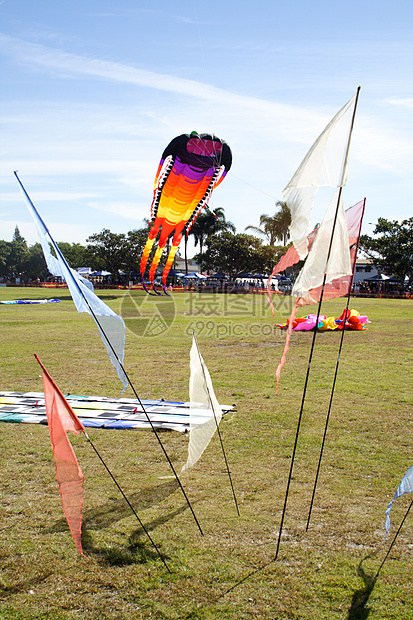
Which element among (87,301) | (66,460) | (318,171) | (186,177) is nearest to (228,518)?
(66,460)

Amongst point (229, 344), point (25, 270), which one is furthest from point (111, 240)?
point (229, 344)

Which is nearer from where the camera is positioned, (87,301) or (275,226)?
(87,301)

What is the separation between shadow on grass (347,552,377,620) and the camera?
3211 millimetres

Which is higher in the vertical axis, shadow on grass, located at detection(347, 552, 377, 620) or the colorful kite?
the colorful kite

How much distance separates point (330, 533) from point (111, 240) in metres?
55.3

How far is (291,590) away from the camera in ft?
11.3

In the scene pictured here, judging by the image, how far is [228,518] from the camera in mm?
4383

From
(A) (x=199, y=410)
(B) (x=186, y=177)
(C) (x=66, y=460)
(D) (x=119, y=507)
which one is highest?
(B) (x=186, y=177)

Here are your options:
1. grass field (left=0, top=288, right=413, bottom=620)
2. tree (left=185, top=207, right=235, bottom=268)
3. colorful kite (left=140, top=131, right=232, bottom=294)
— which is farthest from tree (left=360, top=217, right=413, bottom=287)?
grass field (left=0, top=288, right=413, bottom=620)

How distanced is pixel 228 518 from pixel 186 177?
21195 mm

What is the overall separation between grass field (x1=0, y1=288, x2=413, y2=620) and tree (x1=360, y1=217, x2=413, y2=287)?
46.3 m

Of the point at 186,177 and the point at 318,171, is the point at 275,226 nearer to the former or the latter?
the point at 186,177

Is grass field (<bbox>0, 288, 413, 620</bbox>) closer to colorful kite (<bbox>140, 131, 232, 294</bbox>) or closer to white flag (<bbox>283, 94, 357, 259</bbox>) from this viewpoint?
white flag (<bbox>283, 94, 357, 259</bbox>)

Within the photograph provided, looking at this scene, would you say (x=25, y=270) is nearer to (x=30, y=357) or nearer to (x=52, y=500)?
(x=30, y=357)
